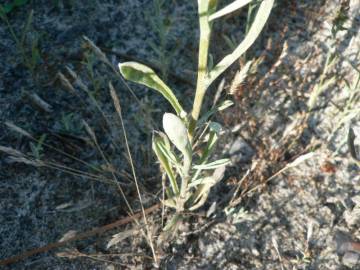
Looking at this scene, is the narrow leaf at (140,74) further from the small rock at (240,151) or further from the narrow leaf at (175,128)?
the small rock at (240,151)

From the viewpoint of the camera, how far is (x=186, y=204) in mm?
1565

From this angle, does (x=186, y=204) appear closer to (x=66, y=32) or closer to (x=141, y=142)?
(x=141, y=142)

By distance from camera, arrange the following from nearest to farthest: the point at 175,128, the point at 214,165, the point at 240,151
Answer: the point at 175,128 → the point at 214,165 → the point at 240,151

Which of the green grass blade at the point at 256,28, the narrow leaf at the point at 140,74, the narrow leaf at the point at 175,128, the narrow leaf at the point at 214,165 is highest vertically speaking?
the green grass blade at the point at 256,28

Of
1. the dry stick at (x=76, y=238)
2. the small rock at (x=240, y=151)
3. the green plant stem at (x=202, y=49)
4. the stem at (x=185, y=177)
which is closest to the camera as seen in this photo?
the green plant stem at (x=202, y=49)

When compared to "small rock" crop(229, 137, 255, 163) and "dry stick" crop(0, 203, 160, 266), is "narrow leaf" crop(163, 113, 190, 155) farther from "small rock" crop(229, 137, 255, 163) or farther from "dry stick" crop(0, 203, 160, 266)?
"small rock" crop(229, 137, 255, 163)

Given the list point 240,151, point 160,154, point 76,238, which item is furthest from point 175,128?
point 240,151

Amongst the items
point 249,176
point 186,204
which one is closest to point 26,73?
point 186,204

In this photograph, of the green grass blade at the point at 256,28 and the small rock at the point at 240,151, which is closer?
the green grass blade at the point at 256,28

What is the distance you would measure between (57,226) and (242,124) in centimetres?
76

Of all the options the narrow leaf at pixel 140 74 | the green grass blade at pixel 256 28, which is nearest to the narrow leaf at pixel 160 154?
the narrow leaf at pixel 140 74

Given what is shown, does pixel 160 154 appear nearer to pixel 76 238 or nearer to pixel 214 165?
pixel 214 165

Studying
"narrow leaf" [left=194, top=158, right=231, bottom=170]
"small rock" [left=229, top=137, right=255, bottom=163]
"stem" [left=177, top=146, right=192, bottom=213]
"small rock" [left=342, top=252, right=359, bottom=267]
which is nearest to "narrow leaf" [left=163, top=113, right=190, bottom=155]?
"stem" [left=177, top=146, right=192, bottom=213]

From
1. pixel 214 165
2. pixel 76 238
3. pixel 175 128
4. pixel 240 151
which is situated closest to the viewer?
pixel 175 128
